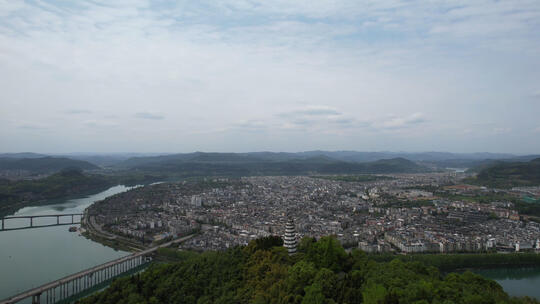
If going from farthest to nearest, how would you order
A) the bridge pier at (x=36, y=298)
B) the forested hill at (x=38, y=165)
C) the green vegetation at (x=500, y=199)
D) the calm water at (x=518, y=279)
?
the forested hill at (x=38, y=165) < the green vegetation at (x=500, y=199) < the calm water at (x=518, y=279) < the bridge pier at (x=36, y=298)

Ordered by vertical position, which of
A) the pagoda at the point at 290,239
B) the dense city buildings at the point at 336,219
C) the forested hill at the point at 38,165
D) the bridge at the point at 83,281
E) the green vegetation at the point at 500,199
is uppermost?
the forested hill at the point at 38,165

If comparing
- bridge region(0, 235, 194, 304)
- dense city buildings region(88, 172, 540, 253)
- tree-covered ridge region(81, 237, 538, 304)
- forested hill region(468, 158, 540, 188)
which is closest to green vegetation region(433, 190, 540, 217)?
dense city buildings region(88, 172, 540, 253)

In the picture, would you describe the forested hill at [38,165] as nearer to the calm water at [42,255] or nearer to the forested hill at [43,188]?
the forested hill at [43,188]

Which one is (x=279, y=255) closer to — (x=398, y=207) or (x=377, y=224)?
(x=377, y=224)

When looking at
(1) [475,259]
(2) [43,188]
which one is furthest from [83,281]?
(2) [43,188]

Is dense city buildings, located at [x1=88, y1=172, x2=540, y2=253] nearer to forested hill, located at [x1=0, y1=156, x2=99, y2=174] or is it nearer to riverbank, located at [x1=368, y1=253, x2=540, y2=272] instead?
riverbank, located at [x1=368, y1=253, x2=540, y2=272]

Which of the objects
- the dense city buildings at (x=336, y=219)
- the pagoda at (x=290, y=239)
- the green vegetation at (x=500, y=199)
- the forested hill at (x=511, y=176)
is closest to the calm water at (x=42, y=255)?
the dense city buildings at (x=336, y=219)
